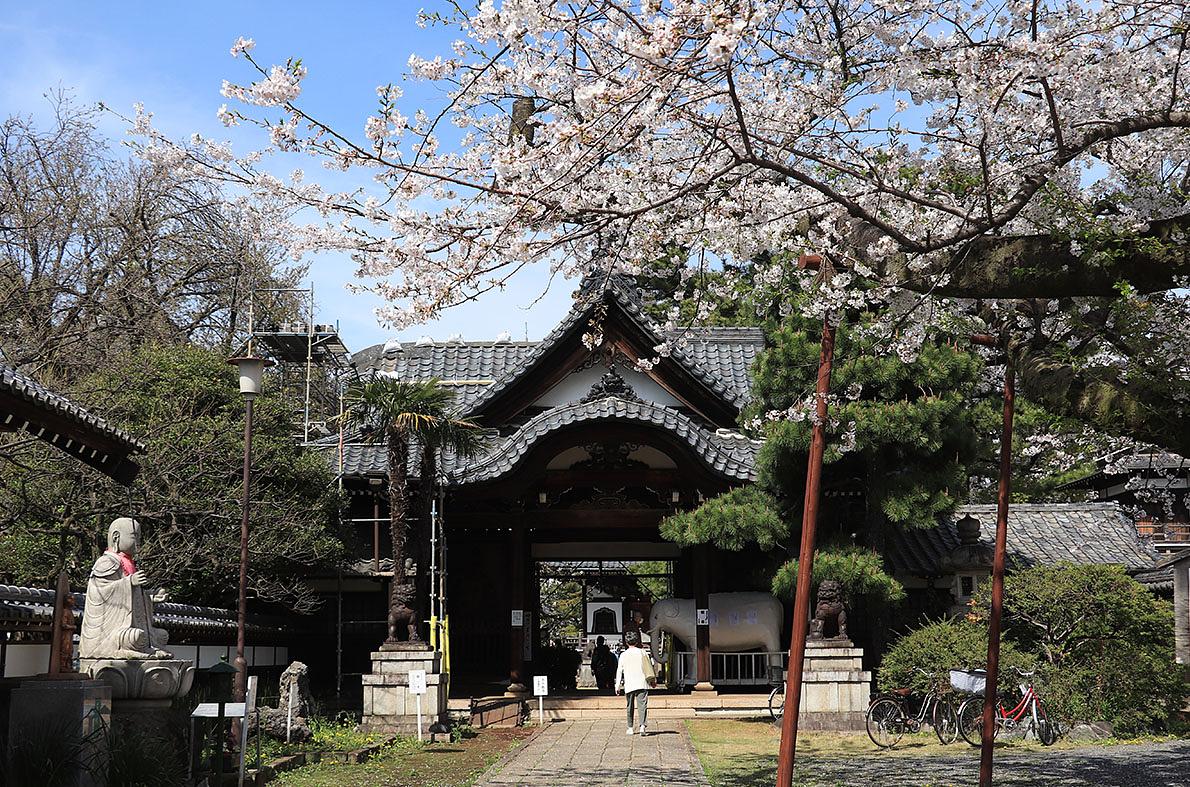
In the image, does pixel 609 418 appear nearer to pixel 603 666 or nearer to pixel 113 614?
pixel 603 666

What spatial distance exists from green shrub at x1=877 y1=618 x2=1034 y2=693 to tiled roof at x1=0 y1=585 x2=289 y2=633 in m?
9.41

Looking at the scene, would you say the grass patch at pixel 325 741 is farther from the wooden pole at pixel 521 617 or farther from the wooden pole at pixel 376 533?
Answer: the wooden pole at pixel 521 617

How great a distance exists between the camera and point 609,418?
17469mm

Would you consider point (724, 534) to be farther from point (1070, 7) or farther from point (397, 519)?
point (1070, 7)

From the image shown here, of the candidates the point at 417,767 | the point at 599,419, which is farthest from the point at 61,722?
the point at 599,419

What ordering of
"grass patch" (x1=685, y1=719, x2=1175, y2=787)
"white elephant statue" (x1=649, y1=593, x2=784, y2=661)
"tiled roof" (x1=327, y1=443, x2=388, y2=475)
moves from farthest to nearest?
"white elephant statue" (x1=649, y1=593, x2=784, y2=661) < "tiled roof" (x1=327, y1=443, x2=388, y2=475) < "grass patch" (x1=685, y1=719, x2=1175, y2=787)

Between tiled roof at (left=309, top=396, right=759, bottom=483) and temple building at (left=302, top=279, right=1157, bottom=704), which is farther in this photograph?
temple building at (left=302, top=279, right=1157, bottom=704)

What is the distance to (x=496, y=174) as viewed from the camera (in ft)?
21.7

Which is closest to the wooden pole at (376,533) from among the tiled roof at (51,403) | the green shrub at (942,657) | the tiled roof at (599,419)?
the tiled roof at (599,419)

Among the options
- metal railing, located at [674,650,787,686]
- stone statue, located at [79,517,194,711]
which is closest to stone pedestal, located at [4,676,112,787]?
stone statue, located at [79,517,194,711]

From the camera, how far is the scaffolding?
25984 millimetres

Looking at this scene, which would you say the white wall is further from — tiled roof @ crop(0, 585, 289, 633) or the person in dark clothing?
the person in dark clothing

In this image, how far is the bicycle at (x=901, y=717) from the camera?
14.3m

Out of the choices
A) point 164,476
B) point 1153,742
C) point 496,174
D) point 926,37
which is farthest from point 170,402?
point 1153,742
